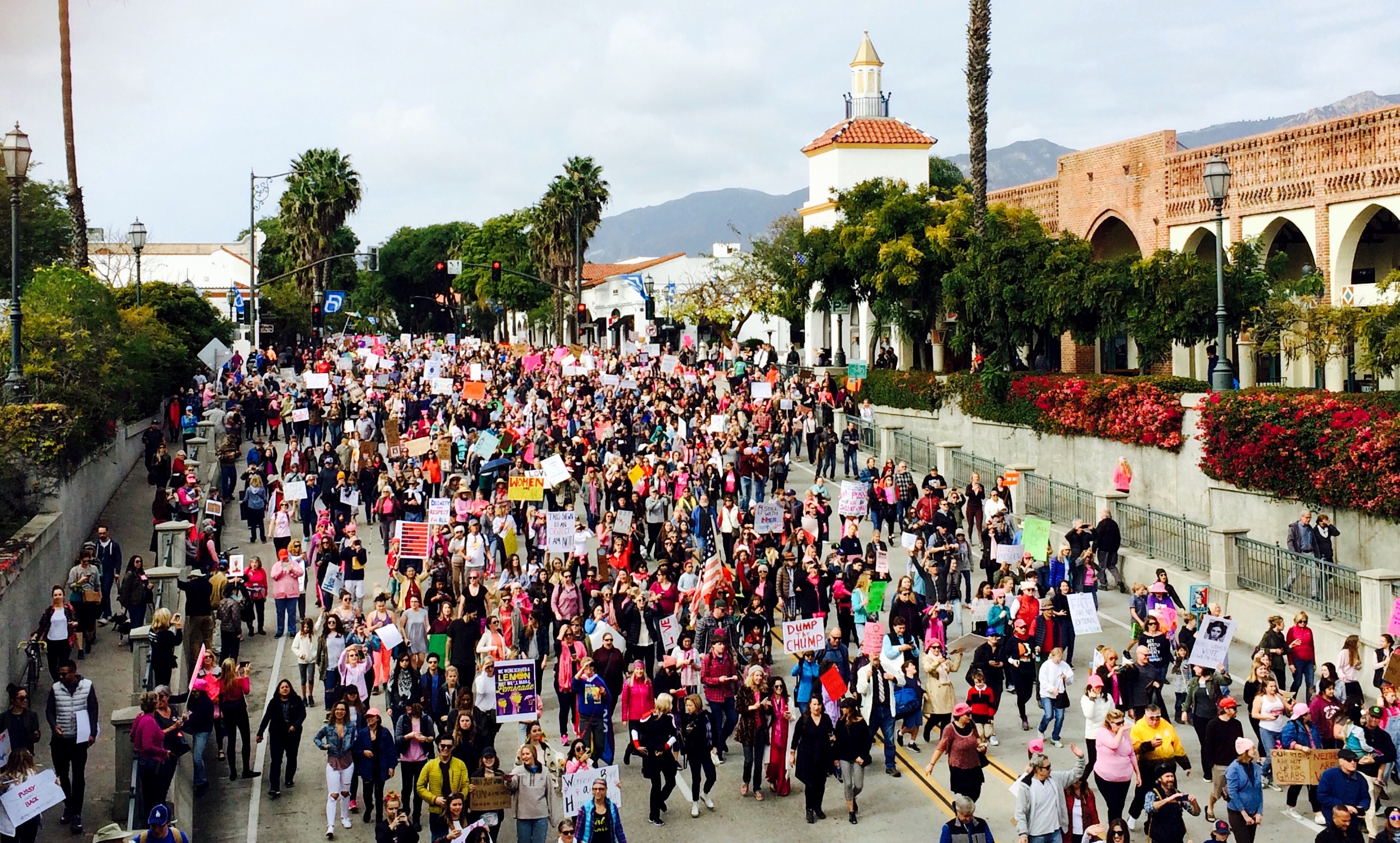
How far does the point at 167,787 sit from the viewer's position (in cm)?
1298

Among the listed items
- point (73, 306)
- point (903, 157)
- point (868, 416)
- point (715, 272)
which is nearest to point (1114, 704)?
point (868, 416)

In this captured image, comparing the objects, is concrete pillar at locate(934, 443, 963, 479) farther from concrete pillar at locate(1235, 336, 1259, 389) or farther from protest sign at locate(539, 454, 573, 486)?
protest sign at locate(539, 454, 573, 486)

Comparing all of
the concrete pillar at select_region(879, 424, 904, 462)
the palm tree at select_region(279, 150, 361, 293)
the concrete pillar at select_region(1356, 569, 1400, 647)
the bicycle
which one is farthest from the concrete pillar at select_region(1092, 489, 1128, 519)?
the palm tree at select_region(279, 150, 361, 293)

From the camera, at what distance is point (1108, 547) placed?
22.1 meters

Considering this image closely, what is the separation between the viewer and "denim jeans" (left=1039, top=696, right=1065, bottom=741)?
49.8 feet

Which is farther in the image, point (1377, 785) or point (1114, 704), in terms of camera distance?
point (1114, 704)

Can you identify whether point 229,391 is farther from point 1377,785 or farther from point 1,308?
point 1377,785

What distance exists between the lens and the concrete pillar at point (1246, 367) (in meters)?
35.1

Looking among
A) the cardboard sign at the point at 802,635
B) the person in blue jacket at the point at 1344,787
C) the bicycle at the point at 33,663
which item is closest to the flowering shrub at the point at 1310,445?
the person in blue jacket at the point at 1344,787

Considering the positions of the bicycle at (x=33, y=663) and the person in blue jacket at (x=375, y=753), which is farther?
the bicycle at (x=33, y=663)

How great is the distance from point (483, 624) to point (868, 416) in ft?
59.1

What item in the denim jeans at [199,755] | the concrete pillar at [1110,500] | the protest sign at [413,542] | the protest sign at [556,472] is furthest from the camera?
the protest sign at [556,472]

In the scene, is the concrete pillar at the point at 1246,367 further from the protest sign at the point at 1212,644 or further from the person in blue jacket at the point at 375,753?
the person in blue jacket at the point at 375,753

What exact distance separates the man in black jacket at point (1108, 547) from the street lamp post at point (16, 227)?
56.0 ft
